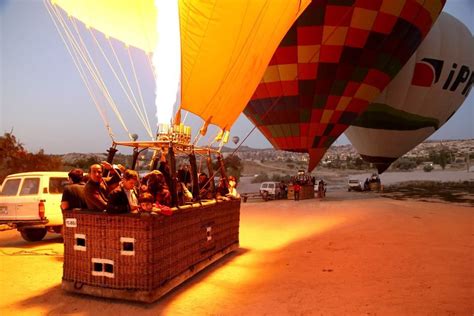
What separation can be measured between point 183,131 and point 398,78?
19667 millimetres

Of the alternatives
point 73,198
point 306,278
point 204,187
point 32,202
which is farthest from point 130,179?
point 32,202

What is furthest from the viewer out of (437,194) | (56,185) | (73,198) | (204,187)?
(437,194)

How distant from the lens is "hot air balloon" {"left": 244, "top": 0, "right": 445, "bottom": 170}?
16.2m

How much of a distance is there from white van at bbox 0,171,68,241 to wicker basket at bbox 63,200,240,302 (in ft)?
13.5

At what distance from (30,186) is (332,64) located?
468 inches

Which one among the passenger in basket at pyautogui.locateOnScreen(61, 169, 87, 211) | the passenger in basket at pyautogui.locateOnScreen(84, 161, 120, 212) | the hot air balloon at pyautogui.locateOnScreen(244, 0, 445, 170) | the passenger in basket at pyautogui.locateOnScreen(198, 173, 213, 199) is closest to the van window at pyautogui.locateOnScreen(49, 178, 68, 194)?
the passenger in basket at pyautogui.locateOnScreen(198, 173, 213, 199)

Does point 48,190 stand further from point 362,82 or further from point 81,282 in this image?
point 362,82

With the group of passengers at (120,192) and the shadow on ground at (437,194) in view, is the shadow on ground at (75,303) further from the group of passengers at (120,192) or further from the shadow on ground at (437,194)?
the shadow on ground at (437,194)

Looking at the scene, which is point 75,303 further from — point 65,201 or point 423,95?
point 423,95

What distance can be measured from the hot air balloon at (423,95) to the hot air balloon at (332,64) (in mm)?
5260

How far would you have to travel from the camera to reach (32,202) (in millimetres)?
9484

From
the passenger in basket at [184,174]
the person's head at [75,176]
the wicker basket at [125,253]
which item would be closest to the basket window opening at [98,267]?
the wicker basket at [125,253]

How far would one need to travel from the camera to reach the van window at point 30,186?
9734mm

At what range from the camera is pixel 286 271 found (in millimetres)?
7188
